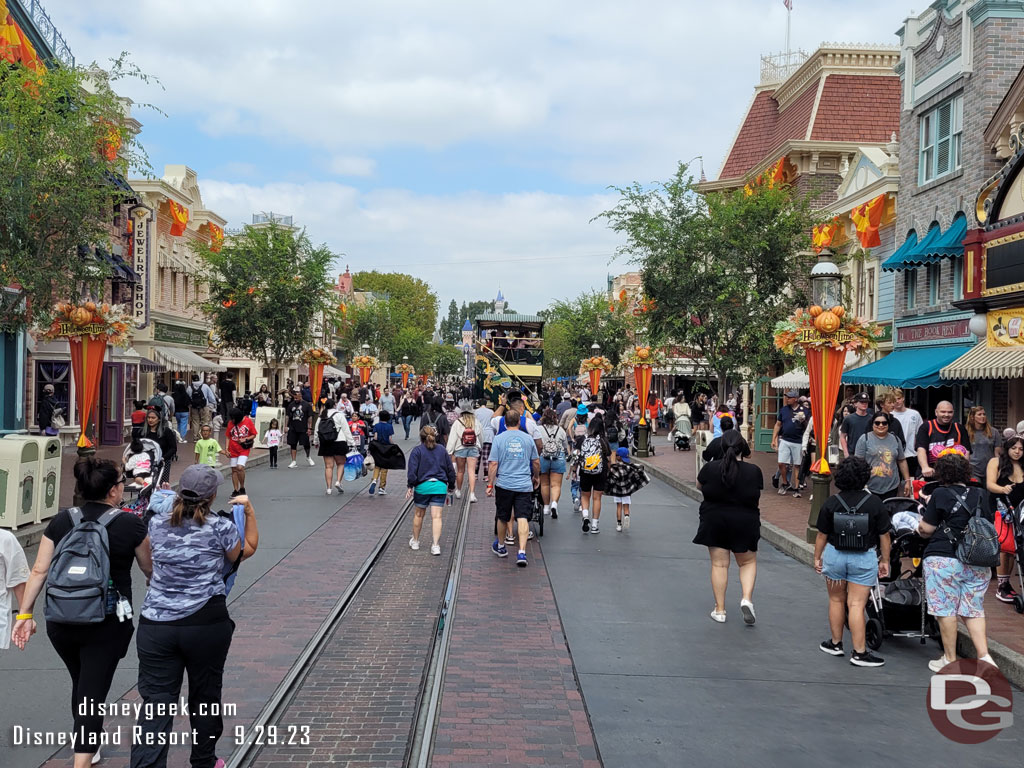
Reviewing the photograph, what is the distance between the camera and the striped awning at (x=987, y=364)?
52.6 feet

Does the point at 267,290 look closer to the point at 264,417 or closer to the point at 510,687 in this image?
the point at 264,417

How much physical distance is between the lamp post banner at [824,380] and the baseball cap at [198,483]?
940cm

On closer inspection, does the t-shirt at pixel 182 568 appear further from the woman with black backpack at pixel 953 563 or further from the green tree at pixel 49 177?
the green tree at pixel 49 177

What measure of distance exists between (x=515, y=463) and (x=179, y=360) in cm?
2719

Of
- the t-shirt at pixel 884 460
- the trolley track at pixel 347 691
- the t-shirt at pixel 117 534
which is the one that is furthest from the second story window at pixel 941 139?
the t-shirt at pixel 117 534

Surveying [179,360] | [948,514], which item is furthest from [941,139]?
[179,360]

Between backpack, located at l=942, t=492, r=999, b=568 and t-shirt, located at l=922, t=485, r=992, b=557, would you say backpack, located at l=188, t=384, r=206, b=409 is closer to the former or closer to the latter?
t-shirt, located at l=922, t=485, r=992, b=557

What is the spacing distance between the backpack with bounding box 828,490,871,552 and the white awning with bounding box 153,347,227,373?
1176 inches

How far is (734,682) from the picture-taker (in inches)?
258

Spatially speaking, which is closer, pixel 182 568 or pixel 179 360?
pixel 182 568

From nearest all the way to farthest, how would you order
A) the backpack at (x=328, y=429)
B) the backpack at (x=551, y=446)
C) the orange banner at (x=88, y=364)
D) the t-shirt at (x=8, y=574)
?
the t-shirt at (x=8, y=574) < the backpack at (x=551, y=446) < the orange banner at (x=88, y=364) < the backpack at (x=328, y=429)

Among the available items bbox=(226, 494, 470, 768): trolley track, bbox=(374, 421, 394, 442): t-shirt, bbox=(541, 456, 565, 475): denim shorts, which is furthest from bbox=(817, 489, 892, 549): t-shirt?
bbox=(374, 421, 394, 442): t-shirt

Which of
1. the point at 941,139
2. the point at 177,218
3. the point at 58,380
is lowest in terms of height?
the point at 58,380

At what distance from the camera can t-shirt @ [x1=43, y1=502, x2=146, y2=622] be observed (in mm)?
4645
